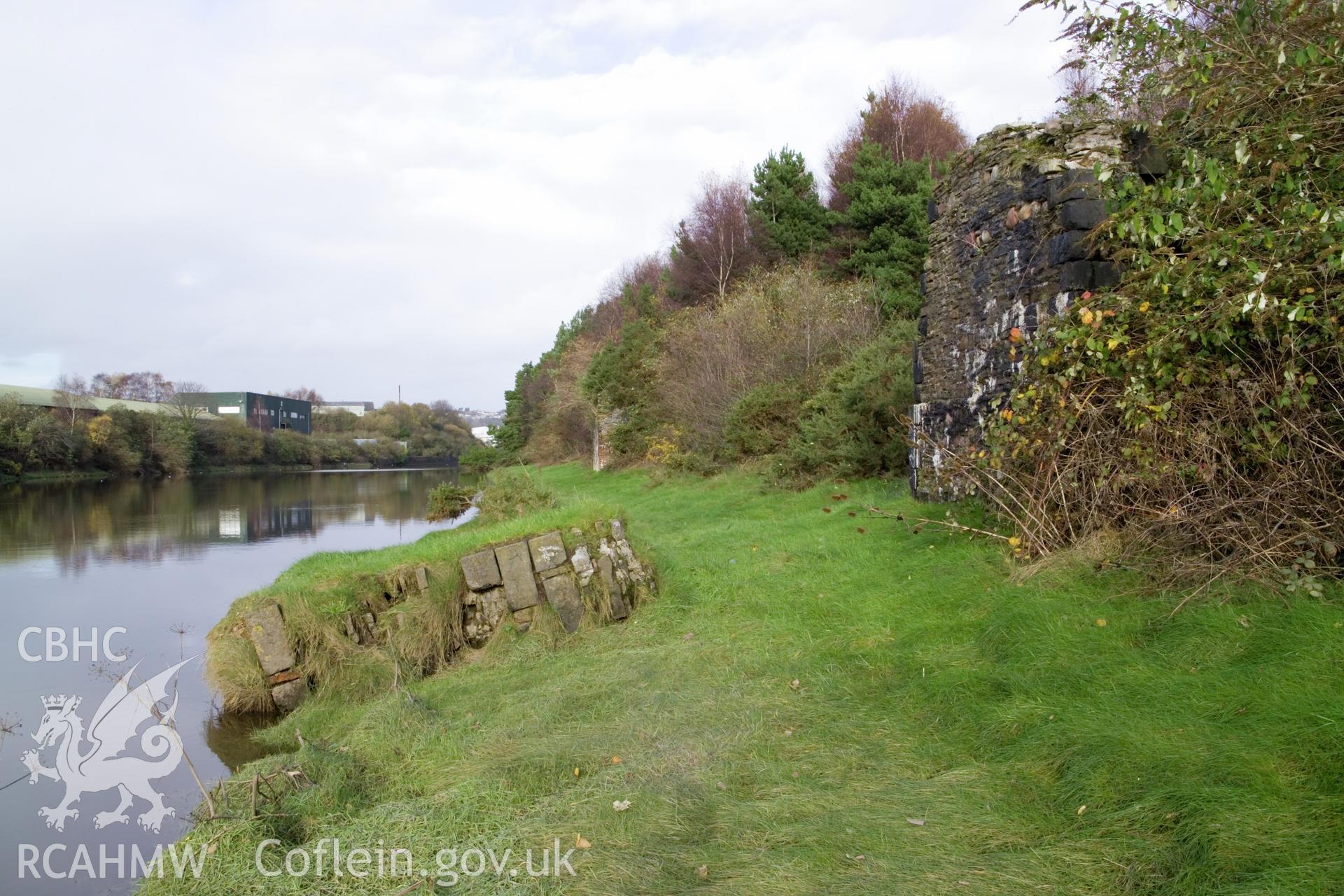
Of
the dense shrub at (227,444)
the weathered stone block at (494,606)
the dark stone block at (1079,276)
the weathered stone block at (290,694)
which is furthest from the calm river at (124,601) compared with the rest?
the dense shrub at (227,444)

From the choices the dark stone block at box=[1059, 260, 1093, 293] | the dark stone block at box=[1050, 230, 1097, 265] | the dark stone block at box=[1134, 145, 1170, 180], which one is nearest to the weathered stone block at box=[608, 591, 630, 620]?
the dark stone block at box=[1059, 260, 1093, 293]

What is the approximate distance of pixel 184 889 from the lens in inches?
157

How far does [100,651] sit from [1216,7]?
1429cm

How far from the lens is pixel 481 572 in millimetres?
7859

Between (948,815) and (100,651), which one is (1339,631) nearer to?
(948,815)

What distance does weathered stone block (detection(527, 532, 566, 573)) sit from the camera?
313 inches

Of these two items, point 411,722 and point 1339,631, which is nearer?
point 1339,631

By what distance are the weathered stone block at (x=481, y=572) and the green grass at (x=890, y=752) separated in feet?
2.88

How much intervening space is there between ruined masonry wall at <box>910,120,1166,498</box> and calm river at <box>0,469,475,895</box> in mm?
7513

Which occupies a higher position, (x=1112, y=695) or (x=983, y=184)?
(x=983, y=184)

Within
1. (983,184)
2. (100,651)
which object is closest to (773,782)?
(983,184)

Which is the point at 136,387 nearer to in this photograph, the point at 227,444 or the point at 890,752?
the point at 227,444

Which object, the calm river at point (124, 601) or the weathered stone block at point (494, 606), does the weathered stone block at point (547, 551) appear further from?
the calm river at point (124, 601)

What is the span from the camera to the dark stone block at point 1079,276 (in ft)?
24.2
